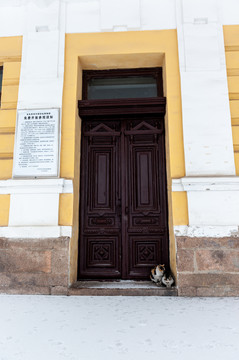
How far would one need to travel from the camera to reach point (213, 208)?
388cm

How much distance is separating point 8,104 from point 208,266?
4201 mm

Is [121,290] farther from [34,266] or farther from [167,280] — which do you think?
[34,266]

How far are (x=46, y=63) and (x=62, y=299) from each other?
3.86 meters

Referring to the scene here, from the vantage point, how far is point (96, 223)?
Answer: 4434mm

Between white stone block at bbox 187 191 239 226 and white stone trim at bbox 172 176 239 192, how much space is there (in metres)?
0.06

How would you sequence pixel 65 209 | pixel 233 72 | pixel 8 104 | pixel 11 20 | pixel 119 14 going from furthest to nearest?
pixel 11 20 → pixel 119 14 → pixel 8 104 → pixel 233 72 → pixel 65 209

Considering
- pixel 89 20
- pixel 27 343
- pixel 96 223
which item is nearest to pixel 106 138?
pixel 96 223

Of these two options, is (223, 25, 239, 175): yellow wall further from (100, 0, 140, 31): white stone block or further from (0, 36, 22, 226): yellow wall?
(0, 36, 22, 226): yellow wall

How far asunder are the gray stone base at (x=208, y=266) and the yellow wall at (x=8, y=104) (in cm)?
280

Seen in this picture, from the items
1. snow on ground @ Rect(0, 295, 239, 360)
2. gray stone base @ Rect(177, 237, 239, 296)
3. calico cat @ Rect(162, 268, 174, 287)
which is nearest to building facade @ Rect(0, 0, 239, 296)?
gray stone base @ Rect(177, 237, 239, 296)

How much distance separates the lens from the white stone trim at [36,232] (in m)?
3.94

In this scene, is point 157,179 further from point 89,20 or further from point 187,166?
point 89,20

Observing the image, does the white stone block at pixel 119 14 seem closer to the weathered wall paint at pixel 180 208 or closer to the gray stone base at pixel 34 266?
the weathered wall paint at pixel 180 208

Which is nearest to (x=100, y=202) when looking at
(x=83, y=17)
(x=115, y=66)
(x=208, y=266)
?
(x=208, y=266)
